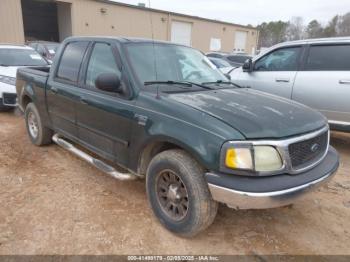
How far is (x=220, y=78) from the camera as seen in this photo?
153 inches

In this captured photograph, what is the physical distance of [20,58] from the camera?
26.5 ft

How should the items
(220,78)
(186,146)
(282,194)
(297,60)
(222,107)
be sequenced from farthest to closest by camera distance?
(297,60)
(220,78)
(222,107)
(186,146)
(282,194)

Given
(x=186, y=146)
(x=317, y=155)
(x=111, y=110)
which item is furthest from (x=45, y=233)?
(x=317, y=155)

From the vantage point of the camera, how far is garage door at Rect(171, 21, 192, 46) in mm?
27153

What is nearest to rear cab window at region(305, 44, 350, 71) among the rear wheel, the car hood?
the car hood

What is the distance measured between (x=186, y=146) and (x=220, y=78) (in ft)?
5.50

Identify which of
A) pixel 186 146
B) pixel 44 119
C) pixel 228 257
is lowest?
pixel 228 257

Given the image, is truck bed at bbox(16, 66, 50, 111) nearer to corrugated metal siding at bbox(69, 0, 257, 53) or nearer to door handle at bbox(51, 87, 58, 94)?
door handle at bbox(51, 87, 58, 94)

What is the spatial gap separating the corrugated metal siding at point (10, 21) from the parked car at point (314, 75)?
1758cm

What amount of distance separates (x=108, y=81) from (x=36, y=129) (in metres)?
2.70

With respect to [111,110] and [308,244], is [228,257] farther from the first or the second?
[111,110]

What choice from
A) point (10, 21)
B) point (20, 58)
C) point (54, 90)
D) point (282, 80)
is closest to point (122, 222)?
point (54, 90)

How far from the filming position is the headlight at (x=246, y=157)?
7.56 feet

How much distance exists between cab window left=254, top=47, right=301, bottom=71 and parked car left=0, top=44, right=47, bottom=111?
5.54 meters
